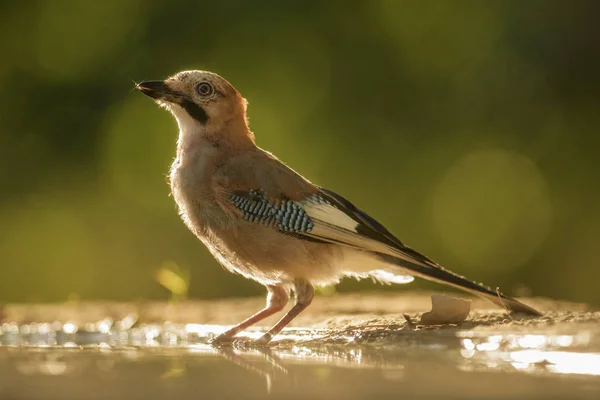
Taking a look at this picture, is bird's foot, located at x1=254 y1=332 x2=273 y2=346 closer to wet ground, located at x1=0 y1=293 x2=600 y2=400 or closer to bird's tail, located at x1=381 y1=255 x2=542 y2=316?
wet ground, located at x1=0 y1=293 x2=600 y2=400

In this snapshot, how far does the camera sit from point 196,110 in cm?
700

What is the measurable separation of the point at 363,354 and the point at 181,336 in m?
1.75

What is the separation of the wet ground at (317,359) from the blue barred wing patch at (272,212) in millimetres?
674

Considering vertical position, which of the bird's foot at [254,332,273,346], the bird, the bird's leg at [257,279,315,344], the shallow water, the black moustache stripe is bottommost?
the shallow water

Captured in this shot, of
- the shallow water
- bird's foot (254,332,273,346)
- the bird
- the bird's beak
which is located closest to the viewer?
the shallow water

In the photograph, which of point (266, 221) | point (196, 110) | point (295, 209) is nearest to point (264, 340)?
point (266, 221)

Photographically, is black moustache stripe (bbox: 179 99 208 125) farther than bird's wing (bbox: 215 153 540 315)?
Yes

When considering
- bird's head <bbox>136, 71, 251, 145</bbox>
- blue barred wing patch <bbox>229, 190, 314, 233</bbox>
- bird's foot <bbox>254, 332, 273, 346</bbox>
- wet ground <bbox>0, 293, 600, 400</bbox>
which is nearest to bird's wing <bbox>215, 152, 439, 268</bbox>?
blue barred wing patch <bbox>229, 190, 314, 233</bbox>

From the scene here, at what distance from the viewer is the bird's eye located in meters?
7.02

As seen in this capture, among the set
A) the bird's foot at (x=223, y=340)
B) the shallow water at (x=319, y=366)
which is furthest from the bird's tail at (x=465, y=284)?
the bird's foot at (x=223, y=340)

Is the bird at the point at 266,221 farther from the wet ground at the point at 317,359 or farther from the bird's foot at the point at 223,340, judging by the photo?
the wet ground at the point at 317,359

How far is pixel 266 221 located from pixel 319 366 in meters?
1.78

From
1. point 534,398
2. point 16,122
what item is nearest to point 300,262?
point 534,398

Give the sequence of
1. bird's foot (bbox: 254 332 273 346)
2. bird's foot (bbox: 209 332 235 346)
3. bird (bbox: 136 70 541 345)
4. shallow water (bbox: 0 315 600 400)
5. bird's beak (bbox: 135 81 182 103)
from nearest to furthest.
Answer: shallow water (bbox: 0 315 600 400) → bird's foot (bbox: 254 332 273 346) → bird's foot (bbox: 209 332 235 346) → bird (bbox: 136 70 541 345) → bird's beak (bbox: 135 81 182 103)
